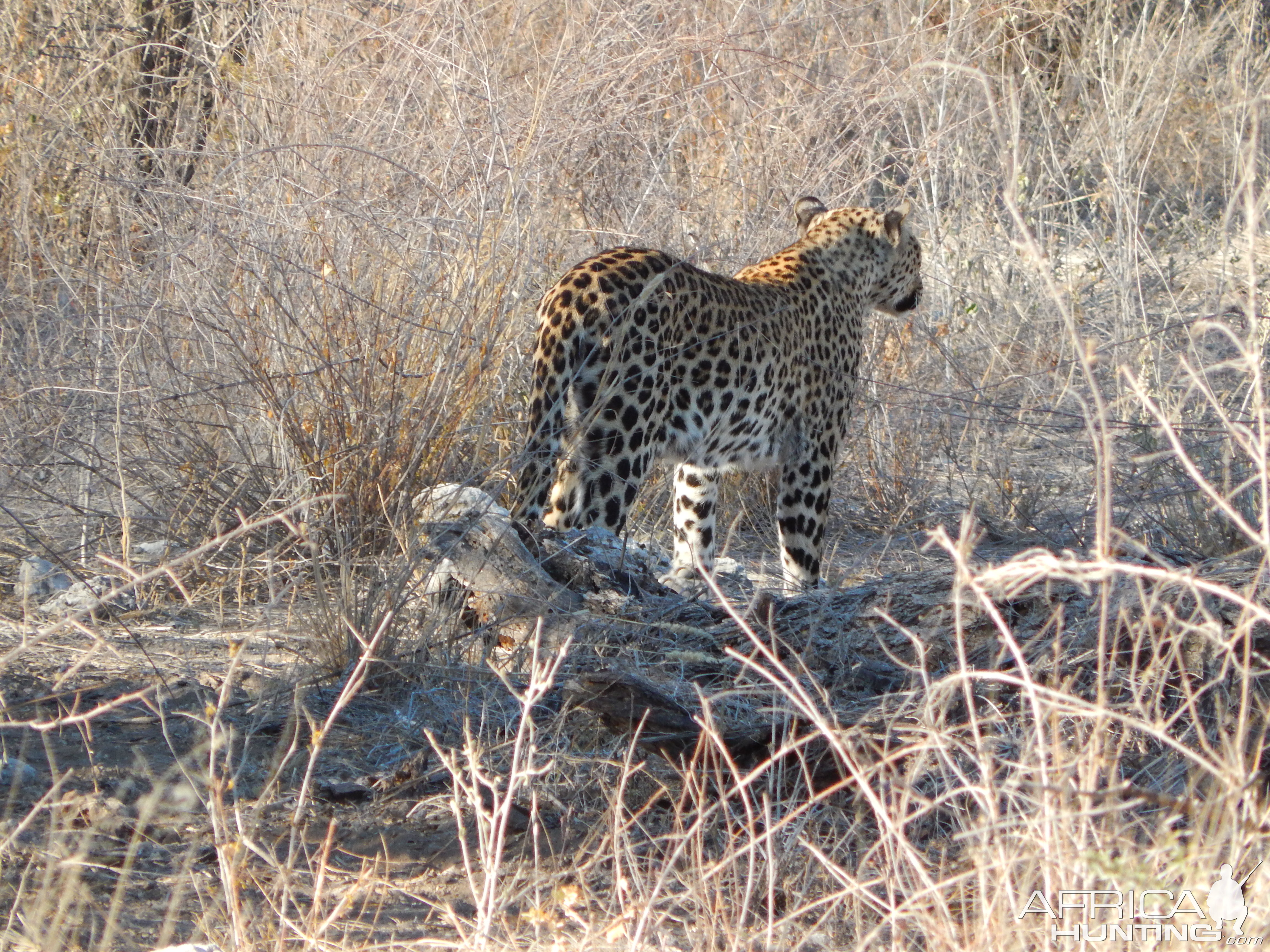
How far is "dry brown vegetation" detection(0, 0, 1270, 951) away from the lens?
2.55 metres

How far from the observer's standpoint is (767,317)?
17.8 feet

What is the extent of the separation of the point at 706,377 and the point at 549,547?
1.08 meters

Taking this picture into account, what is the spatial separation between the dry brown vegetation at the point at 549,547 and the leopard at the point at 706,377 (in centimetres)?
24

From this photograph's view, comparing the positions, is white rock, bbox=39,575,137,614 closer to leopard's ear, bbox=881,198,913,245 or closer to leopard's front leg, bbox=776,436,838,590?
leopard's front leg, bbox=776,436,838,590

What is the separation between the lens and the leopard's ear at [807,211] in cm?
641

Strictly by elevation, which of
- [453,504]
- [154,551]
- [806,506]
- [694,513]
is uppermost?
[453,504]

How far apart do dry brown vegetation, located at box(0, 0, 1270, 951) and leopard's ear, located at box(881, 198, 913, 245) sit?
0.40 metres

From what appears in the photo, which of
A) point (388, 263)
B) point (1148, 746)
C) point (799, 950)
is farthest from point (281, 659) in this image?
point (1148, 746)

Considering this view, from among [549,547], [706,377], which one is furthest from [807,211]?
[549,547]

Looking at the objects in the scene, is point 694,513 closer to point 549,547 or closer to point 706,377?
point 706,377

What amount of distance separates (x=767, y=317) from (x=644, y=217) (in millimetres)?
1255

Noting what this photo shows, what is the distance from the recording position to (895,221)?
6410 millimetres

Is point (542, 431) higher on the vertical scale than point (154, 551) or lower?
higher

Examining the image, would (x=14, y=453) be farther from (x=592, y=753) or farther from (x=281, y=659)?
(x=592, y=753)
